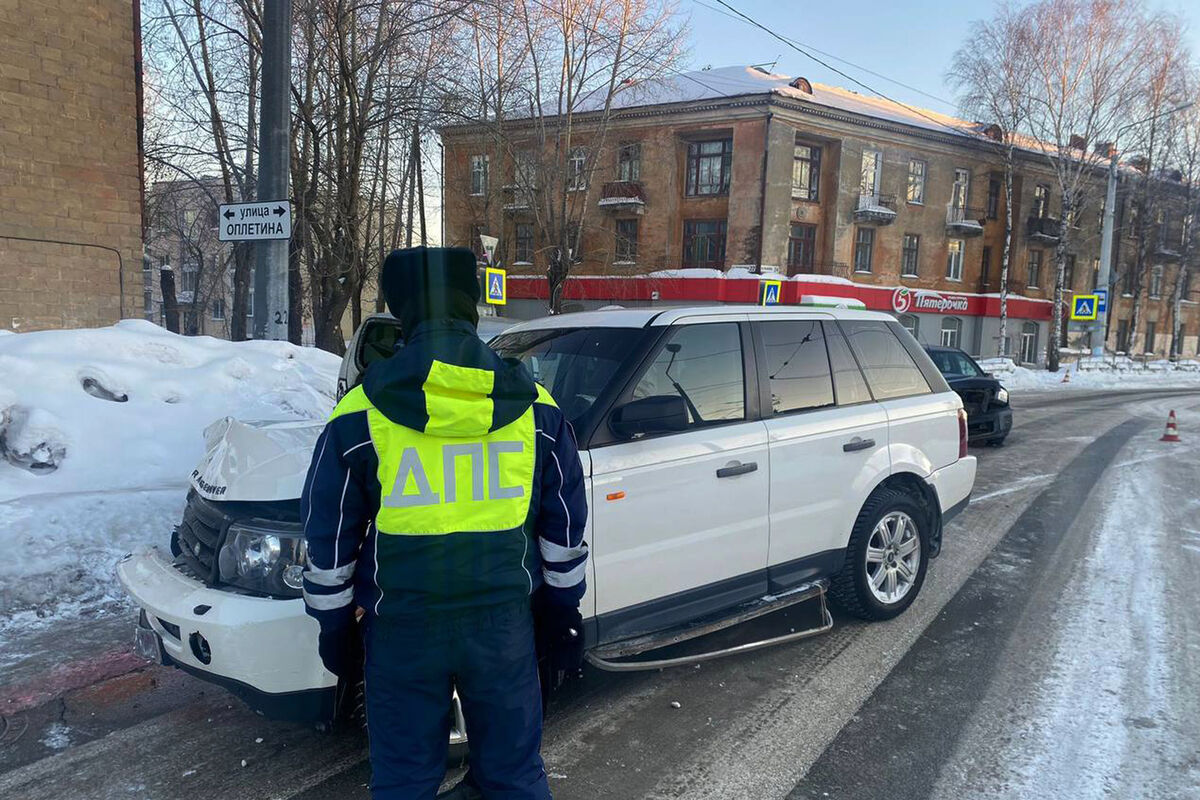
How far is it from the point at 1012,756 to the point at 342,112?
15244 millimetres

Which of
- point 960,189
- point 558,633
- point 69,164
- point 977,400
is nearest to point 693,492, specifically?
point 558,633

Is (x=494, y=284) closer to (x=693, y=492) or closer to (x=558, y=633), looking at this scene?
(x=693, y=492)

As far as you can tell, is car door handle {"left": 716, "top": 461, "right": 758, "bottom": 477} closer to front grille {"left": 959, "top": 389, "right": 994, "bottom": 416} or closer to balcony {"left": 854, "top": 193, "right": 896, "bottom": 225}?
front grille {"left": 959, "top": 389, "right": 994, "bottom": 416}

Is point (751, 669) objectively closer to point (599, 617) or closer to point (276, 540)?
point (599, 617)

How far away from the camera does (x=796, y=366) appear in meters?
4.11

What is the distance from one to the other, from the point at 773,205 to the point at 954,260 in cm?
1200

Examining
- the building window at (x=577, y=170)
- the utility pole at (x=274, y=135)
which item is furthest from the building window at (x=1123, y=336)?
the utility pole at (x=274, y=135)

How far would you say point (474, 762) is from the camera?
2053 millimetres

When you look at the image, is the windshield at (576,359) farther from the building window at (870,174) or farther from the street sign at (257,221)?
the building window at (870,174)

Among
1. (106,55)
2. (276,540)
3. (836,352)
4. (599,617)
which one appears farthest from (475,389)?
(106,55)

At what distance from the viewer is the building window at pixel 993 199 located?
37.4 m

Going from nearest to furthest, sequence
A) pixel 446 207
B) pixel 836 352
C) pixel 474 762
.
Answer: pixel 474 762
pixel 836 352
pixel 446 207

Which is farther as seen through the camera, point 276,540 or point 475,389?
point 276,540

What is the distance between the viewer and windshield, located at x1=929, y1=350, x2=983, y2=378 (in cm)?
1157
